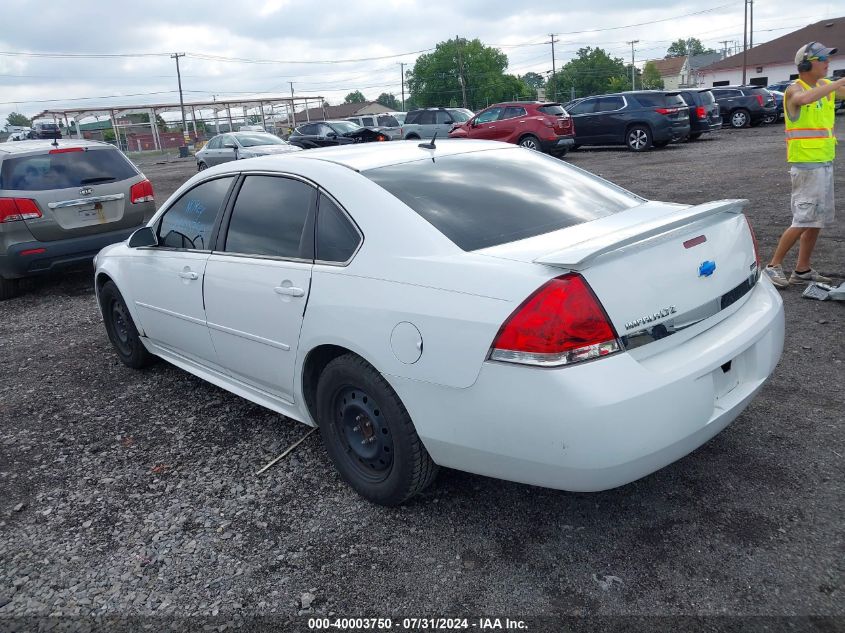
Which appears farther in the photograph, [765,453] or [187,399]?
[187,399]

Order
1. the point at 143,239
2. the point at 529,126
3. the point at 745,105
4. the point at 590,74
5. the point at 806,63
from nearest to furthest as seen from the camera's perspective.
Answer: the point at 143,239 → the point at 806,63 → the point at 529,126 → the point at 745,105 → the point at 590,74

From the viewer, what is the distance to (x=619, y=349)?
7.73 ft

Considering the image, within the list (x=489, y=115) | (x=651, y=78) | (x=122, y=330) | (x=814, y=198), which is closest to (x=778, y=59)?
(x=489, y=115)

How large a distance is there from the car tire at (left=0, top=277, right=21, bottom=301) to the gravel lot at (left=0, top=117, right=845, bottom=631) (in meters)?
4.11

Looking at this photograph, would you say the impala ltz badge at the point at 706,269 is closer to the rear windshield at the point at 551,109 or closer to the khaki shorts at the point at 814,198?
the khaki shorts at the point at 814,198

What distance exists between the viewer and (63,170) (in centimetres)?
738

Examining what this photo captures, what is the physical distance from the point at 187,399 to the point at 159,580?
6.31 ft

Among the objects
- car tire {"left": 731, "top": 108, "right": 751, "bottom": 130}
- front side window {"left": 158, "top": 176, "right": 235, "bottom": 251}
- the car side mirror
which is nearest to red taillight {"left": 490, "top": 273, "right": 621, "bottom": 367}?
front side window {"left": 158, "top": 176, "right": 235, "bottom": 251}

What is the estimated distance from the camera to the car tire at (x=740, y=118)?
85.9 feet

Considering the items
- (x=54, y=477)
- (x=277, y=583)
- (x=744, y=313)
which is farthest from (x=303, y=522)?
(x=744, y=313)

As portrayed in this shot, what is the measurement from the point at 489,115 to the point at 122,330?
54.3ft

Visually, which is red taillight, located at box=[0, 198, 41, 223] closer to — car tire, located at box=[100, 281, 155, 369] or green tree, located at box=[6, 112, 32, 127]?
car tire, located at box=[100, 281, 155, 369]

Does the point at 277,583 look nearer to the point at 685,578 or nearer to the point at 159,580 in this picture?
the point at 159,580

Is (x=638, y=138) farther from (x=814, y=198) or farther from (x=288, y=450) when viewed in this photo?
(x=288, y=450)
